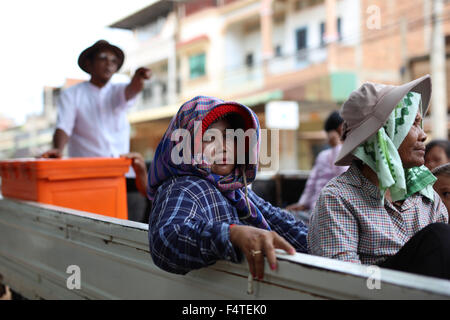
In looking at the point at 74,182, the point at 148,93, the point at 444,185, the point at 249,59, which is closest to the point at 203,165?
the point at 444,185

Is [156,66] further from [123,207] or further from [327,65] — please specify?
[123,207]

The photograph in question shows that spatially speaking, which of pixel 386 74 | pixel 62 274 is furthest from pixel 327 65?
pixel 62 274

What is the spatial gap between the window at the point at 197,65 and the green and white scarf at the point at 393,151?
788 inches

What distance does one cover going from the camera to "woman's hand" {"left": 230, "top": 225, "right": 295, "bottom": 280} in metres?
1.18

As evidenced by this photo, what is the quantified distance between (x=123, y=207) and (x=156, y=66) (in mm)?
21931

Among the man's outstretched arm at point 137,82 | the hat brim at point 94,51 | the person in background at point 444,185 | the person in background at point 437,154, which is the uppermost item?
the hat brim at point 94,51

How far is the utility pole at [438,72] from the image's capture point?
32.9 feet

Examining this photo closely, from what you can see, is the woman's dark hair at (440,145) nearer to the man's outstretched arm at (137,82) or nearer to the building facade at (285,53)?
the man's outstretched arm at (137,82)

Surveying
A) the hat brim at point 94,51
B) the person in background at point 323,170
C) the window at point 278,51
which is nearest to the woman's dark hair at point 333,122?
the person in background at point 323,170

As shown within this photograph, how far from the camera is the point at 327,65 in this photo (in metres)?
16.4

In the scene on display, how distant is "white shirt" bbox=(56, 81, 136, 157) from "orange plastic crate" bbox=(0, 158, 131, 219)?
1.69ft

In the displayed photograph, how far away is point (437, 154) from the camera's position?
2.86 metres

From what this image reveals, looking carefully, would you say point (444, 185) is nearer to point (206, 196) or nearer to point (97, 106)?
point (206, 196)

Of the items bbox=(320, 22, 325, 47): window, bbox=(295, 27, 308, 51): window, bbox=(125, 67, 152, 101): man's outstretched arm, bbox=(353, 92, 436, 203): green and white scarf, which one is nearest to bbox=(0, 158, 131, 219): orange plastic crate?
bbox=(125, 67, 152, 101): man's outstretched arm
